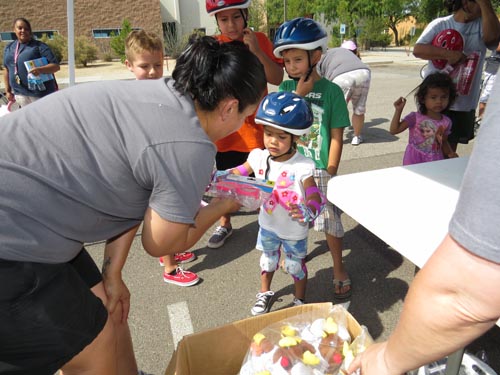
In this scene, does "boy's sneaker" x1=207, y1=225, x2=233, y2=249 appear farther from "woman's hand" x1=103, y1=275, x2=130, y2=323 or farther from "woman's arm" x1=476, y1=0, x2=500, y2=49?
"woman's arm" x1=476, y1=0, x2=500, y2=49

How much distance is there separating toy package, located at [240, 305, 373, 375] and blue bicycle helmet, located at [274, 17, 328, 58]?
5.18 ft

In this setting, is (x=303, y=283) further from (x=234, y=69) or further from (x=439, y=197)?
(x=234, y=69)

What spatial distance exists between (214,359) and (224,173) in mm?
946

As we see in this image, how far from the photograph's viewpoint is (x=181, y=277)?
2.90 meters

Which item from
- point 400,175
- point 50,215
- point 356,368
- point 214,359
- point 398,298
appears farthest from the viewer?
point 398,298

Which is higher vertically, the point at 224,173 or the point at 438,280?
the point at 438,280

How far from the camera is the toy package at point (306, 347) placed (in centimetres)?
169

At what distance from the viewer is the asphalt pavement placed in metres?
2.39

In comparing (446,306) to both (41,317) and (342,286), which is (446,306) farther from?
(342,286)

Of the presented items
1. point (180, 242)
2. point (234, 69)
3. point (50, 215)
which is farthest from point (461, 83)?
point (50, 215)

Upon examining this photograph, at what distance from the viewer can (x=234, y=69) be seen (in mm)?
1277

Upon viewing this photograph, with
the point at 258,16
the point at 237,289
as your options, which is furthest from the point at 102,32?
the point at 237,289

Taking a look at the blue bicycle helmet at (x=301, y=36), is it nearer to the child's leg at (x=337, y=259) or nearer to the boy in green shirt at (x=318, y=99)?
the boy in green shirt at (x=318, y=99)

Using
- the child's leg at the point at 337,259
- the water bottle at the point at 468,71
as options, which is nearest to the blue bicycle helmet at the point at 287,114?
the child's leg at the point at 337,259
